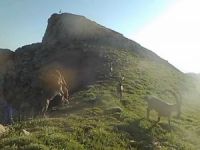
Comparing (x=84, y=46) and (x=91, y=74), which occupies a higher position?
(x=84, y=46)

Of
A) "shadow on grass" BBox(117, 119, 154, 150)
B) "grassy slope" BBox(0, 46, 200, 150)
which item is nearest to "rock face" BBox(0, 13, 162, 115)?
"grassy slope" BBox(0, 46, 200, 150)

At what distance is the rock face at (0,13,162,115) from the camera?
189 ft

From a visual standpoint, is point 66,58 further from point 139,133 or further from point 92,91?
point 139,133

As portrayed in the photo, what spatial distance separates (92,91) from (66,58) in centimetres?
2946

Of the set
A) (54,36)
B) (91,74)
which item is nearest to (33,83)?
(91,74)

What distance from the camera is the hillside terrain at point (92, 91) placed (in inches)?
860

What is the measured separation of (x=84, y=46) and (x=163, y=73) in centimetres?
1679

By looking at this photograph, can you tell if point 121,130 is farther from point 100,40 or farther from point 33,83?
point 100,40

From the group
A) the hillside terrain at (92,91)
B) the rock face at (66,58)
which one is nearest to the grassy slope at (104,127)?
the hillside terrain at (92,91)

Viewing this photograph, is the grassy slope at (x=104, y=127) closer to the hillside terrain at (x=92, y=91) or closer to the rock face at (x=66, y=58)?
the hillside terrain at (x=92, y=91)

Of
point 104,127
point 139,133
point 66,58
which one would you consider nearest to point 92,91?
point 139,133

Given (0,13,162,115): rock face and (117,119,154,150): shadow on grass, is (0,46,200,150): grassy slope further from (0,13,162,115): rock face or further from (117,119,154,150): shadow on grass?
(0,13,162,115): rock face

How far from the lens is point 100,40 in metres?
78.4

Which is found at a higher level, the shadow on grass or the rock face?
the rock face
